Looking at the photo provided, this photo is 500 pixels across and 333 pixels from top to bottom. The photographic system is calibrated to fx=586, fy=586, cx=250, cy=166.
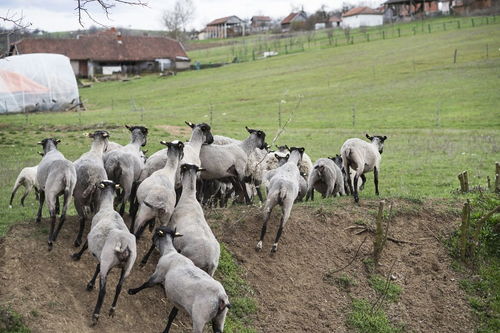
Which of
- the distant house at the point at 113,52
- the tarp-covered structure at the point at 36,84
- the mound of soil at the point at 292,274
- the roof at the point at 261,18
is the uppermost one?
the roof at the point at 261,18

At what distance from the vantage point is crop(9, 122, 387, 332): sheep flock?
8.47m

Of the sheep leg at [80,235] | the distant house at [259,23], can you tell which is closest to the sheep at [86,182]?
the sheep leg at [80,235]

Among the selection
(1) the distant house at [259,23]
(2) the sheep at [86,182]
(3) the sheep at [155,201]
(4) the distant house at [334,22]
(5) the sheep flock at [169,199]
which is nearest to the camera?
(5) the sheep flock at [169,199]

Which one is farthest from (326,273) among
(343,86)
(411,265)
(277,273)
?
(343,86)

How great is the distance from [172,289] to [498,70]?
48.6 m

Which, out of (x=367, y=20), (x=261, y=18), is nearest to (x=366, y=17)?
(x=367, y=20)

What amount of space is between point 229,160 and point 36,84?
35.2 m

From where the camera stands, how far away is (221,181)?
48.4 ft

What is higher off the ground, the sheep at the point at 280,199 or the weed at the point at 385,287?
the sheep at the point at 280,199

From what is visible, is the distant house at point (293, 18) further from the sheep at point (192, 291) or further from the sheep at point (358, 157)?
the sheep at point (192, 291)

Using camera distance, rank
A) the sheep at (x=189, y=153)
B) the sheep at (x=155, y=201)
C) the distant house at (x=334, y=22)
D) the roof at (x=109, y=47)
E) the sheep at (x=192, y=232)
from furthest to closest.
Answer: the distant house at (x=334, y=22), the roof at (x=109, y=47), the sheep at (x=189, y=153), the sheep at (x=155, y=201), the sheep at (x=192, y=232)

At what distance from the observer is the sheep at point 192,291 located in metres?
8.02

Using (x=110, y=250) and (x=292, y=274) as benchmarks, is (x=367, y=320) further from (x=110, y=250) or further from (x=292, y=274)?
(x=110, y=250)

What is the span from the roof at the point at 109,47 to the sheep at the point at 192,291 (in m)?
70.0
